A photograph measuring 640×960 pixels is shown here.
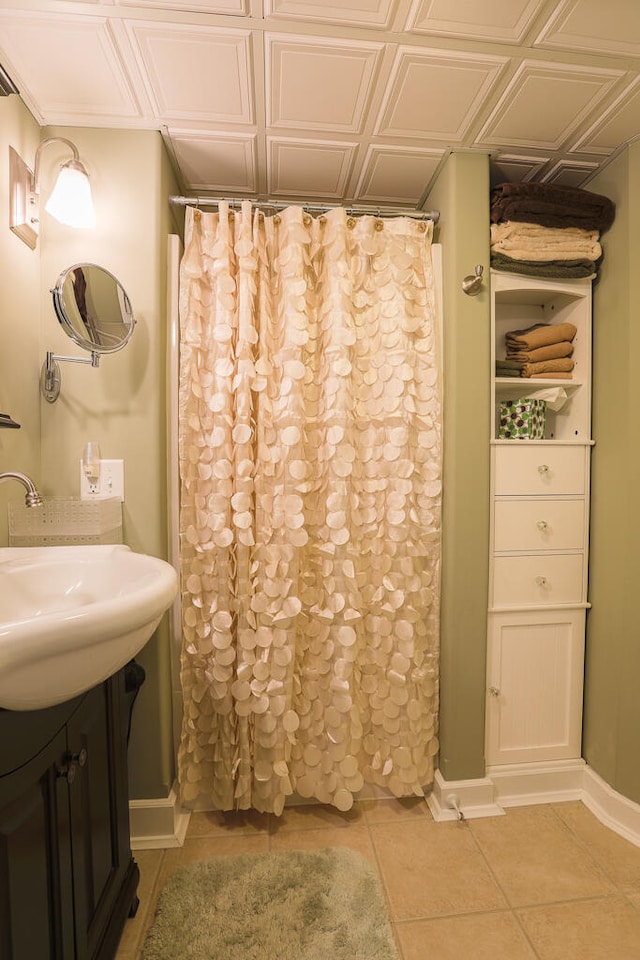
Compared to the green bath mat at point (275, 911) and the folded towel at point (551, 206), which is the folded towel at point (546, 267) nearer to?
the folded towel at point (551, 206)

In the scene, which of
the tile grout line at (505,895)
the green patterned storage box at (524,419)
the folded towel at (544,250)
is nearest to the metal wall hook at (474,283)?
the folded towel at (544,250)

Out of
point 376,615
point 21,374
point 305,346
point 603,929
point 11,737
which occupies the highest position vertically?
point 305,346

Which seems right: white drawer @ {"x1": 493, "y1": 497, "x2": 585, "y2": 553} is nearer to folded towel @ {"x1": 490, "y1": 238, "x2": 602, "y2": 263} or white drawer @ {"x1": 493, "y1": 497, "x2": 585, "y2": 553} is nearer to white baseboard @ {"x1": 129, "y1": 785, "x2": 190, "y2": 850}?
folded towel @ {"x1": 490, "y1": 238, "x2": 602, "y2": 263}

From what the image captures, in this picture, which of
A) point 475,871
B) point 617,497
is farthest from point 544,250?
point 475,871

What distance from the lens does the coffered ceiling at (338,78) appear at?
104cm

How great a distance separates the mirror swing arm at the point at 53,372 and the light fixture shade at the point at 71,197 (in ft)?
1.24

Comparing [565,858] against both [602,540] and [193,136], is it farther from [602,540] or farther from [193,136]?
[193,136]

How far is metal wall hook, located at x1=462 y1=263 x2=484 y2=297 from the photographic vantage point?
1.47 meters

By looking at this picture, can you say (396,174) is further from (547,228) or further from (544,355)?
(544,355)

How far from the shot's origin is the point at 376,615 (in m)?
1.53

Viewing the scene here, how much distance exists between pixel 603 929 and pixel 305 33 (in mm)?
2515

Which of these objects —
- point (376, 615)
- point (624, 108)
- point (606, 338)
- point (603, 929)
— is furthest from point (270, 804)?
point (624, 108)

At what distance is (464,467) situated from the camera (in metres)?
1.54

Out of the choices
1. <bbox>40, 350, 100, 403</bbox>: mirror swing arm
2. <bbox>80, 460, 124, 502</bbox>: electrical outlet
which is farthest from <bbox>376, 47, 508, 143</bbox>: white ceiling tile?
<bbox>80, 460, 124, 502</bbox>: electrical outlet
